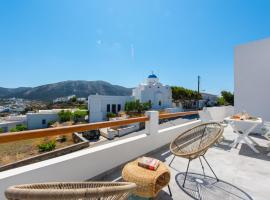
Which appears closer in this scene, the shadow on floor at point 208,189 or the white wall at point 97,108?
the shadow on floor at point 208,189

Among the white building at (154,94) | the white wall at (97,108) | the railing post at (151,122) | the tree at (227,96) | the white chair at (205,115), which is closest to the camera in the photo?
the railing post at (151,122)

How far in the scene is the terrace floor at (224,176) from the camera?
2.23m

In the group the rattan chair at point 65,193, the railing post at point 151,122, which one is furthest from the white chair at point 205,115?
the rattan chair at point 65,193

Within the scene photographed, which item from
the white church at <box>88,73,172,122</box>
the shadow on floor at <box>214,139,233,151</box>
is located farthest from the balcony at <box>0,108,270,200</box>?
the white church at <box>88,73,172,122</box>

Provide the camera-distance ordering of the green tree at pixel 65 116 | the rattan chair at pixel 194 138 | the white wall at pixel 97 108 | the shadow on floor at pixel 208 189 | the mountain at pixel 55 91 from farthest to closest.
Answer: the mountain at pixel 55 91 < the green tree at pixel 65 116 < the white wall at pixel 97 108 < the rattan chair at pixel 194 138 < the shadow on floor at pixel 208 189

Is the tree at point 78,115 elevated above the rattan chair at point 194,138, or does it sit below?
below

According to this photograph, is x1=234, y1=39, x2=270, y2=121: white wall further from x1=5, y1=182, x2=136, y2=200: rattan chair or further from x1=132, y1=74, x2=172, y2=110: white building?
x1=132, y1=74, x2=172, y2=110: white building

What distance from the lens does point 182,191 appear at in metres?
2.30

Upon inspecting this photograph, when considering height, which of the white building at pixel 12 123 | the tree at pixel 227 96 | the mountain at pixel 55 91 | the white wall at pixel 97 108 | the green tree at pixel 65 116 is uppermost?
the mountain at pixel 55 91

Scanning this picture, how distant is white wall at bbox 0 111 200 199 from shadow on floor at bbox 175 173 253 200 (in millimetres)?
1012

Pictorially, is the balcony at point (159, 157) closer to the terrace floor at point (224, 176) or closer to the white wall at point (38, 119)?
the terrace floor at point (224, 176)

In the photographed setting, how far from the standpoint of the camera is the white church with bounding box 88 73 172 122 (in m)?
28.5

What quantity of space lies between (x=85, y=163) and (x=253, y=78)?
6.52 m

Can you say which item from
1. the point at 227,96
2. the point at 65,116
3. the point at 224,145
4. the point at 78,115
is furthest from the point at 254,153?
the point at 65,116
